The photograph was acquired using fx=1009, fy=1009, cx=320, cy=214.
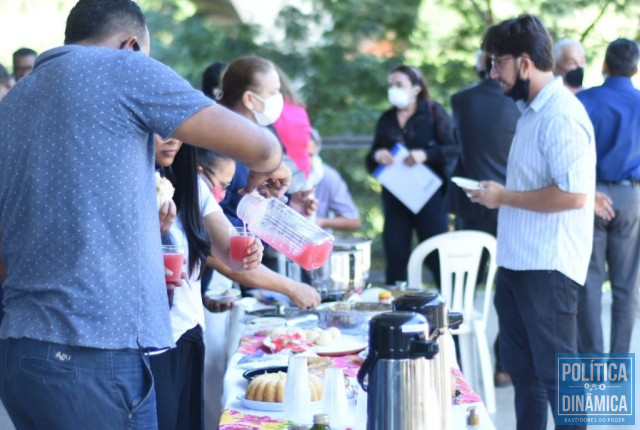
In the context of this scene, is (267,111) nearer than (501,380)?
Yes

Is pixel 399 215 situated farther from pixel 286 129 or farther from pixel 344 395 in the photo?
pixel 344 395

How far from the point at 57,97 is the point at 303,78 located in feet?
27.8

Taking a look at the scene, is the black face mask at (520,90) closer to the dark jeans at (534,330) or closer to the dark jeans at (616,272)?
the dark jeans at (534,330)

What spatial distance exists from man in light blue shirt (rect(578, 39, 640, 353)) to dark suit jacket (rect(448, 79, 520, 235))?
0.51 metres

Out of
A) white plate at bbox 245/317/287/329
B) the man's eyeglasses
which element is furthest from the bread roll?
white plate at bbox 245/317/287/329

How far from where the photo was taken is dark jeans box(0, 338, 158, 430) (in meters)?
2.16

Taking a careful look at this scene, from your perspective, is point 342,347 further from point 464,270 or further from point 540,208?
point 464,270

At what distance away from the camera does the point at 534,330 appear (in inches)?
149

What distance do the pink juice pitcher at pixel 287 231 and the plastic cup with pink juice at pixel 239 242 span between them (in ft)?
0.09

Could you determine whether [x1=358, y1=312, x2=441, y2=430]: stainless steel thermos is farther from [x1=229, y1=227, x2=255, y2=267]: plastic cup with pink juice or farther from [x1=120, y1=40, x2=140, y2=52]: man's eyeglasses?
[x1=229, y1=227, x2=255, y2=267]: plastic cup with pink juice

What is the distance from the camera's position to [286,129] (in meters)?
5.19

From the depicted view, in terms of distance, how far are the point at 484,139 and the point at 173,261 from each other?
346cm

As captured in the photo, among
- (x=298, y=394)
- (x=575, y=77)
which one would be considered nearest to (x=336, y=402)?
(x=298, y=394)

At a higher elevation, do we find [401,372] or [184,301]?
[184,301]
